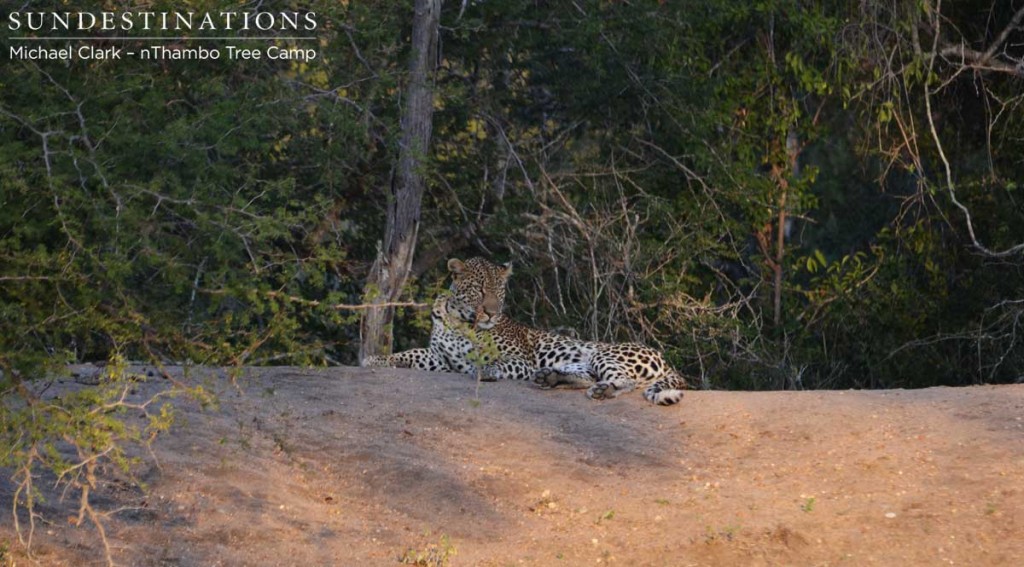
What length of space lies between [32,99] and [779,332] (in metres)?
6.60

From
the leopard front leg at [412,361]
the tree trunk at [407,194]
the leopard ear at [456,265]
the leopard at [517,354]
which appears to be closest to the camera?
the leopard at [517,354]

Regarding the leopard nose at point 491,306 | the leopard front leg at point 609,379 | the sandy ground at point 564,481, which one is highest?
the leopard nose at point 491,306

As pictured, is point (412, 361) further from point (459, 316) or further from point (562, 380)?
point (562, 380)

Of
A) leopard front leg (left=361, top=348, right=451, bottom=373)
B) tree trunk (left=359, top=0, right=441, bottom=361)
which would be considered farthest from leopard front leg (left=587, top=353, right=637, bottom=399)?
tree trunk (left=359, top=0, right=441, bottom=361)

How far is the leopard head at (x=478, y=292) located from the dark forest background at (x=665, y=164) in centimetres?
63

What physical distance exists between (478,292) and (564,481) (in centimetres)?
324

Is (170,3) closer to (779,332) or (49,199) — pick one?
(49,199)

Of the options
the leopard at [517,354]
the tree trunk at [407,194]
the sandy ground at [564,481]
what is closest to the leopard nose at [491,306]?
the leopard at [517,354]

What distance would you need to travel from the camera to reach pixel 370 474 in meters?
7.89

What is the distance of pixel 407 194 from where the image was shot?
11617 mm

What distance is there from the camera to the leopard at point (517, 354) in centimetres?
977

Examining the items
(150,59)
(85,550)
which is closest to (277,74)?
(150,59)

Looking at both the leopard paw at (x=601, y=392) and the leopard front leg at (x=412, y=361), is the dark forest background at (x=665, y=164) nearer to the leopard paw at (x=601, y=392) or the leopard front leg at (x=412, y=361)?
the leopard front leg at (x=412, y=361)

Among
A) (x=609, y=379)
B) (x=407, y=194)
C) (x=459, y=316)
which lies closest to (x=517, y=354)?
(x=459, y=316)
